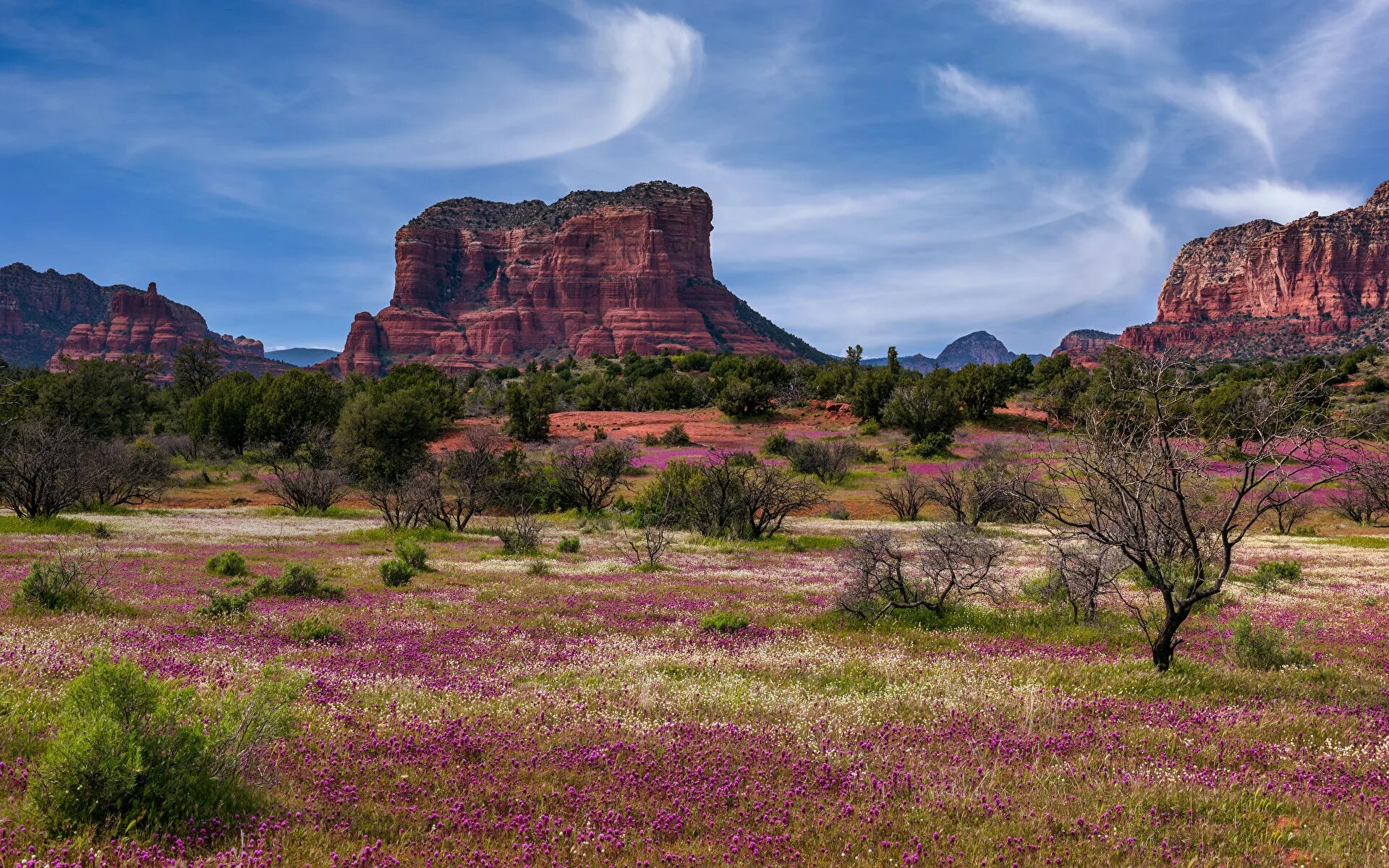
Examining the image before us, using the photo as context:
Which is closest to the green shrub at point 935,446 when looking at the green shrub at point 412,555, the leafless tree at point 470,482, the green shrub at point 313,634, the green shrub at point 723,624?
the leafless tree at point 470,482

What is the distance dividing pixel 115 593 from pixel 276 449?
54.7m

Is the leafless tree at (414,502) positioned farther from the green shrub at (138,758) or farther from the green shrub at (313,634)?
the green shrub at (138,758)

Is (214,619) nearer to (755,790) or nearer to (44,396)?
(755,790)

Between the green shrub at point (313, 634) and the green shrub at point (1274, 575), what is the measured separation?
19836 millimetres

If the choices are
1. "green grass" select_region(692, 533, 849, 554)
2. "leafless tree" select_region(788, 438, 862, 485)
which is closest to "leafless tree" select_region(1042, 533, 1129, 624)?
"green grass" select_region(692, 533, 849, 554)

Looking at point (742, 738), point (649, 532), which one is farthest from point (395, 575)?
point (742, 738)

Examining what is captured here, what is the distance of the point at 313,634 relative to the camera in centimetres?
938

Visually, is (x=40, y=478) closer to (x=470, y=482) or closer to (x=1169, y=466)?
(x=470, y=482)

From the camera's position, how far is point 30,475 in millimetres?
25750

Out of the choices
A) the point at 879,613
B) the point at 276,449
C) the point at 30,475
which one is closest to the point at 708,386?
the point at 276,449

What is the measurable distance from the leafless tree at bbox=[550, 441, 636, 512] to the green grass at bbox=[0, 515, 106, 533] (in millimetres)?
20273

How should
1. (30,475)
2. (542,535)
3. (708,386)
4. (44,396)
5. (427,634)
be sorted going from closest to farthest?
1. (427,634)
2. (30,475)
3. (542,535)
4. (44,396)
5. (708,386)

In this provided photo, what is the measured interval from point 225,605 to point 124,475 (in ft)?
115

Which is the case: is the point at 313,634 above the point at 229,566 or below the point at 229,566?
above
